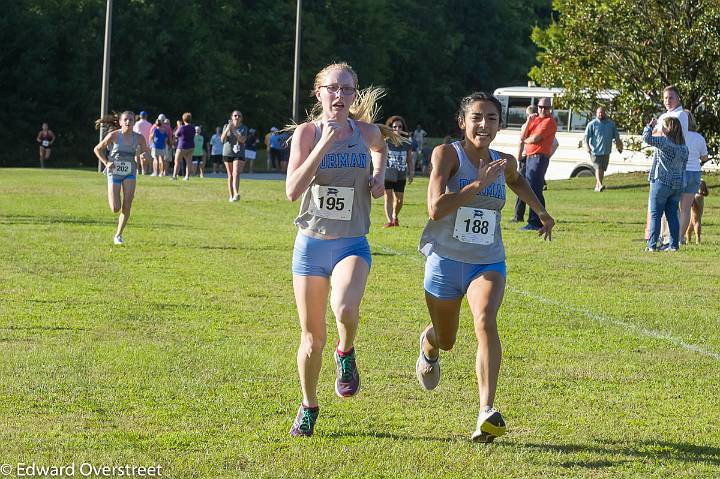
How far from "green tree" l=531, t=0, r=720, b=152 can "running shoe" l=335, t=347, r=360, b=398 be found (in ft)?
92.1

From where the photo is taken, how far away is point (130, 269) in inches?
575

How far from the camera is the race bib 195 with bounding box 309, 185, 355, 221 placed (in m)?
6.81

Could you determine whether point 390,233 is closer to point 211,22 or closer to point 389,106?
point 211,22

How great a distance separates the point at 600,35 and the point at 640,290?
75.6ft

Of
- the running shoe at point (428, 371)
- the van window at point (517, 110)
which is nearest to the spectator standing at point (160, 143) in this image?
the van window at point (517, 110)

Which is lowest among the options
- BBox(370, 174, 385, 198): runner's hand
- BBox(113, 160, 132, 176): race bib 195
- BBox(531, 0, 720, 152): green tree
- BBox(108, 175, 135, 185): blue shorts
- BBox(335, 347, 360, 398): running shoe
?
BBox(335, 347, 360, 398): running shoe

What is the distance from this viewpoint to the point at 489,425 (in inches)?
258

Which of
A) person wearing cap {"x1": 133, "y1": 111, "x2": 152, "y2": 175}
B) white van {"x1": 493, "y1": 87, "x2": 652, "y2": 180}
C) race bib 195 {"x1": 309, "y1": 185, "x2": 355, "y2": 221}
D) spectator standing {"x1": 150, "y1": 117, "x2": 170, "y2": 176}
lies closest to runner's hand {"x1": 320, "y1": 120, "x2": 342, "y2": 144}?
race bib 195 {"x1": 309, "y1": 185, "x2": 355, "y2": 221}

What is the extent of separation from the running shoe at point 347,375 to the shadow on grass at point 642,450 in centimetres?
86

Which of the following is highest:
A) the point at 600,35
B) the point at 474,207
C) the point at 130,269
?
the point at 600,35

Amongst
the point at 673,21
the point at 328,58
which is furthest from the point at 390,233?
the point at 328,58

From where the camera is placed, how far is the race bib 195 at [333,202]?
6.81m

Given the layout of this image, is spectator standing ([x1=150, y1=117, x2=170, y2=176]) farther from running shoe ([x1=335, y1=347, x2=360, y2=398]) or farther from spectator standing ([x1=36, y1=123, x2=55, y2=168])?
running shoe ([x1=335, y1=347, x2=360, y2=398])

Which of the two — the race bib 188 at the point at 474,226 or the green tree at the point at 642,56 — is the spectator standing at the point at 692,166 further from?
the green tree at the point at 642,56
